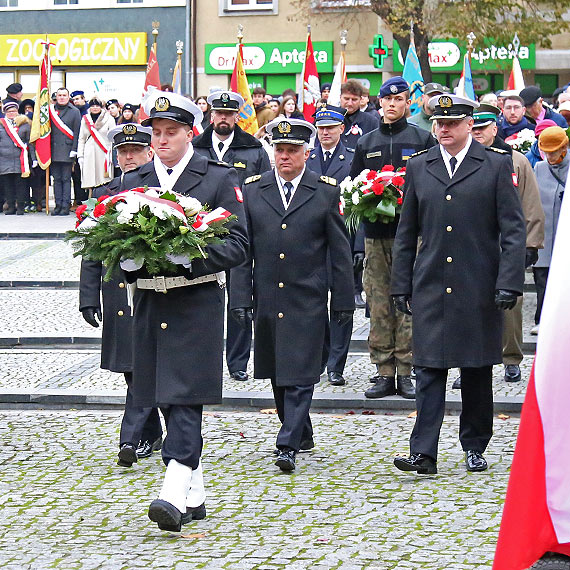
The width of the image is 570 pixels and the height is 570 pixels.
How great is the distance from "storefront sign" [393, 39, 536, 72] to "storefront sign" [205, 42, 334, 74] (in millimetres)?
2052

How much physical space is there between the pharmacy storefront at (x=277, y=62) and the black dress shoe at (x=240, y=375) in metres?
27.4

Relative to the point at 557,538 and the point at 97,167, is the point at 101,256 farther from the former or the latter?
the point at 97,167

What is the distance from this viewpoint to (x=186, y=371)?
6676 mm

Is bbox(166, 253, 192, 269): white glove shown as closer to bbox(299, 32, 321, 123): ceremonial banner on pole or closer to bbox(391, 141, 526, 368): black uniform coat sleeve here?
bbox(391, 141, 526, 368): black uniform coat sleeve

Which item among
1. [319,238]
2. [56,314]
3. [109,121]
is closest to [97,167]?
[109,121]

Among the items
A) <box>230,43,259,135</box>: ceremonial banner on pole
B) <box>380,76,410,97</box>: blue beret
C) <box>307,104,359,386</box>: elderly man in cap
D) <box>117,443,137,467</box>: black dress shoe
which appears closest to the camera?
<box>117,443,137,467</box>: black dress shoe

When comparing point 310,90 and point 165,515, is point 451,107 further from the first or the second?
point 310,90

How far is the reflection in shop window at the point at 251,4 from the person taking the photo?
38.1m

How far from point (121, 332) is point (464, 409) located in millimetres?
2153

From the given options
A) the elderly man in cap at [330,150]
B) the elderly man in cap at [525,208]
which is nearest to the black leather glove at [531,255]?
the elderly man in cap at [525,208]

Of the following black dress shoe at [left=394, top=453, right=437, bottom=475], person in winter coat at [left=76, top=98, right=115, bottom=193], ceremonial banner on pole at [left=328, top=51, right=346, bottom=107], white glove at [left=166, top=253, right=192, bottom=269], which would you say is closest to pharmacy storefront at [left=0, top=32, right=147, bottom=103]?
person in winter coat at [left=76, top=98, right=115, bottom=193]

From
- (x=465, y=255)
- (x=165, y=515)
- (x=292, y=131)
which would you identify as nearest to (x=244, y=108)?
(x=292, y=131)

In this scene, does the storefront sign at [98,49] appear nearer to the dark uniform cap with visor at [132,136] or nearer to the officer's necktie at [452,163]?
the dark uniform cap with visor at [132,136]

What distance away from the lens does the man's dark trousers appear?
7.75 m
